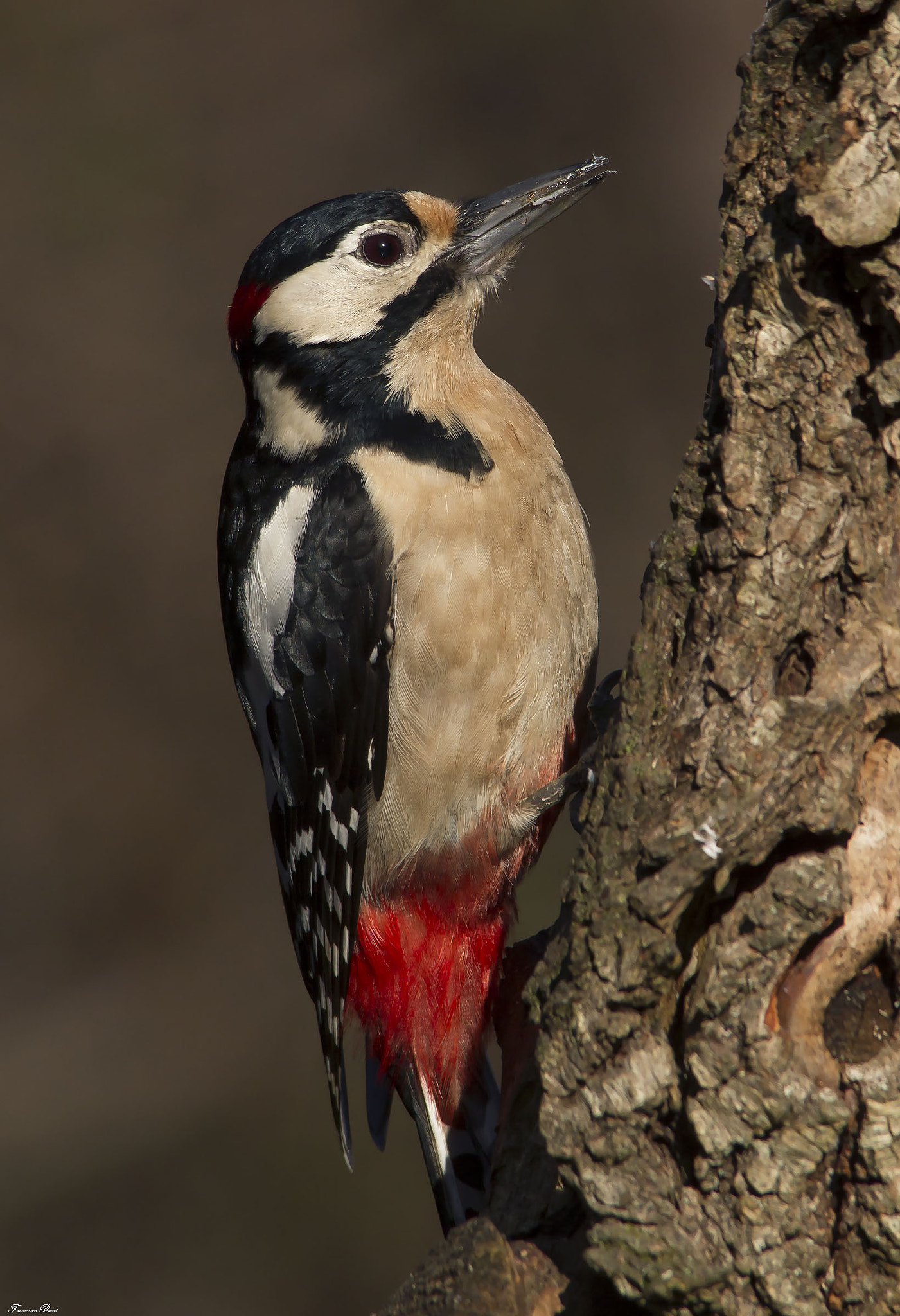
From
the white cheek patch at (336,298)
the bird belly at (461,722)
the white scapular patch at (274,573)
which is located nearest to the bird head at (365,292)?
the white cheek patch at (336,298)

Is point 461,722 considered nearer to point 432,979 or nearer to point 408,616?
point 408,616

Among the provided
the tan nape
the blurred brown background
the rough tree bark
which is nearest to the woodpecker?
the tan nape

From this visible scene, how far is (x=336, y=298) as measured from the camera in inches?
117

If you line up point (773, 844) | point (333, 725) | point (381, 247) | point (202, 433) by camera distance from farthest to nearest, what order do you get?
point (202, 433) < point (381, 247) < point (333, 725) < point (773, 844)

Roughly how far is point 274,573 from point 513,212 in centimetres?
104

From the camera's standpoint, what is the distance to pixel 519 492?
2.73 metres

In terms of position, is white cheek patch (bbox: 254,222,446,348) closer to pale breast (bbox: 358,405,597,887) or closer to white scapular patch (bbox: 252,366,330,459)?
white scapular patch (bbox: 252,366,330,459)

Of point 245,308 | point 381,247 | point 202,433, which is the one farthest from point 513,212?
point 202,433

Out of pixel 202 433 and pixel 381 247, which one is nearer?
pixel 381 247

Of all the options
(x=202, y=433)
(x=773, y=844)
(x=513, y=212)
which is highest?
(x=513, y=212)

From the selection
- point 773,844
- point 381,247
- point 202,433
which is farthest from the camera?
point 202,433

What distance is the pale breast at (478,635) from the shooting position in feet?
8.77

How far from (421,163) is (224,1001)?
406cm

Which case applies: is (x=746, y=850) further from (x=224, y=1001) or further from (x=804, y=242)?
(x=224, y=1001)
